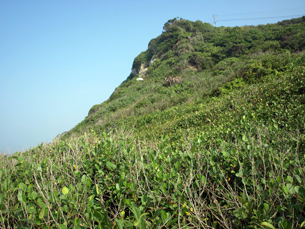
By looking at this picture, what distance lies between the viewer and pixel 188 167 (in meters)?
2.67

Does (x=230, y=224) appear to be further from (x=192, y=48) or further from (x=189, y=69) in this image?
(x=192, y=48)

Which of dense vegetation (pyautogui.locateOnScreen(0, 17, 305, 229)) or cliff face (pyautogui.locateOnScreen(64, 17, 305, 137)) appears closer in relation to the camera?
dense vegetation (pyautogui.locateOnScreen(0, 17, 305, 229))

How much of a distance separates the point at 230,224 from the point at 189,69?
105 ft

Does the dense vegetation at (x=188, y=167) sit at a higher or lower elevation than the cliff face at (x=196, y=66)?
lower

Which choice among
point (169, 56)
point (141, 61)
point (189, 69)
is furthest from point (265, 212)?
point (141, 61)

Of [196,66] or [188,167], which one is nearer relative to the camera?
[188,167]

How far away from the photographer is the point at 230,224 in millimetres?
1842

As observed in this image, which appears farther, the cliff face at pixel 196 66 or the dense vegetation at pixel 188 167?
→ the cliff face at pixel 196 66

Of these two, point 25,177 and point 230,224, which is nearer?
point 230,224

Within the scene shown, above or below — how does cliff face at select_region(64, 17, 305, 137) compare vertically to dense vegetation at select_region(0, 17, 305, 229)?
above

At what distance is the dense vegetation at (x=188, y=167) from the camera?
6.16 ft

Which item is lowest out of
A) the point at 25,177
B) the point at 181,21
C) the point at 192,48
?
the point at 25,177

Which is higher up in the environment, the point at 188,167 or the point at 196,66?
the point at 196,66

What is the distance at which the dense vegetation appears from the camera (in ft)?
6.16
